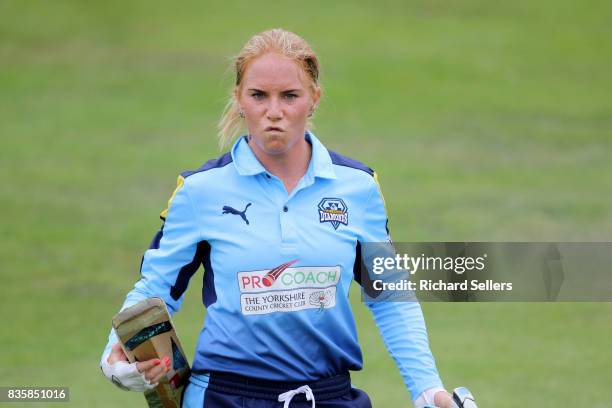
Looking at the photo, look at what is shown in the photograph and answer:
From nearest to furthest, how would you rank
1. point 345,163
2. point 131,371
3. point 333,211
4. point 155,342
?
point 131,371
point 155,342
point 333,211
point 345,163

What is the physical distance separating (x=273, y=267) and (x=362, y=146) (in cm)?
1228

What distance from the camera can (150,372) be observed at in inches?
179

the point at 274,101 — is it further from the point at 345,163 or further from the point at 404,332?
the point at 404,332

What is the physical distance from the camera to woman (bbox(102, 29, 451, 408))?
4676 mm

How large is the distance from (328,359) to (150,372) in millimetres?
617

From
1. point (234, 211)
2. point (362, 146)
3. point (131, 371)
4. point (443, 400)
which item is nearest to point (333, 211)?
point (234, 211)

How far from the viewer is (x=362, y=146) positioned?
16.9m

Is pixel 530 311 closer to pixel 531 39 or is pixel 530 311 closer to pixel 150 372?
pixel 150 372

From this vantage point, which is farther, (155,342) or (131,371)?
(155,342)

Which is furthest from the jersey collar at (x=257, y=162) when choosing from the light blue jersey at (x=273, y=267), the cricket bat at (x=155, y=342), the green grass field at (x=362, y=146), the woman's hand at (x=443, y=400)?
the green grass field at (x=362, y=146)

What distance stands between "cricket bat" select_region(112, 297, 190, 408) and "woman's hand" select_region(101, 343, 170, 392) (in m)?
0.04

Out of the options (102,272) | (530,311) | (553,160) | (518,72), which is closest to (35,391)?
(102,272)

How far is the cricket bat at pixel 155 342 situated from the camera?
4.57m

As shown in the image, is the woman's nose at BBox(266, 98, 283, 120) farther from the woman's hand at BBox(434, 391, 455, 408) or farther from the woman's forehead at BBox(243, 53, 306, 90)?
the woman's hand at BBox(434, 391, 455, 408)
